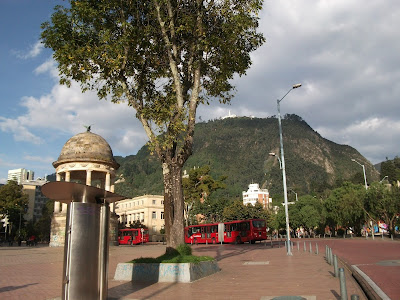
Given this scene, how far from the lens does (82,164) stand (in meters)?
41.0

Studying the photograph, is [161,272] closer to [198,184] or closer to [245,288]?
[245,288]

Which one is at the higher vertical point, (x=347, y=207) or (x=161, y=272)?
(x=347, y=207)

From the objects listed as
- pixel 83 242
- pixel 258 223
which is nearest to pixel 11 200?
pixel 258 223

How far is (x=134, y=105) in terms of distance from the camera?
44.4ft

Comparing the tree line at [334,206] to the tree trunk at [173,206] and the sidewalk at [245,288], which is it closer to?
the sidewalk at [245,288]

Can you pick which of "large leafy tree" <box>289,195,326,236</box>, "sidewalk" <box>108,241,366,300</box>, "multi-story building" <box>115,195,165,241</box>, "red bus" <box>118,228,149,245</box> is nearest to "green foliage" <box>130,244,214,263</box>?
"sidewalk" <box>108,241,366,300</box>

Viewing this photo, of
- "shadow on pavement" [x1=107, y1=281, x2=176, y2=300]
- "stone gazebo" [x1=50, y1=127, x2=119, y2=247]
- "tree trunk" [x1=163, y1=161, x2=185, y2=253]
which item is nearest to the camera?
"shadow on pavement" [x1=107, y1=281, x2=176, y2=300]

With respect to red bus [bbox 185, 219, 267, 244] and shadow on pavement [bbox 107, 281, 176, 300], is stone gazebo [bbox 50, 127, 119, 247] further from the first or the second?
shadow on pavement [bbox 107, 281, 176, 300]

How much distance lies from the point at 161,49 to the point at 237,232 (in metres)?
31.5

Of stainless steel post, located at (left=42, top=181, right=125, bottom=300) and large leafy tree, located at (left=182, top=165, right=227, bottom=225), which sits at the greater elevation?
large leafy tree, located at (left=182, top=165, right=227, bottom=225)

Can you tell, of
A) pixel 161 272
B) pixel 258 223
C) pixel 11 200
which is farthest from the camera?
pixel 11 200

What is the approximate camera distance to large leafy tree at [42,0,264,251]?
12609mm

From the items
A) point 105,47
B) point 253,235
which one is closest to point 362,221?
point 253,235

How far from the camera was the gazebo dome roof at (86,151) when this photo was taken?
41031mm
